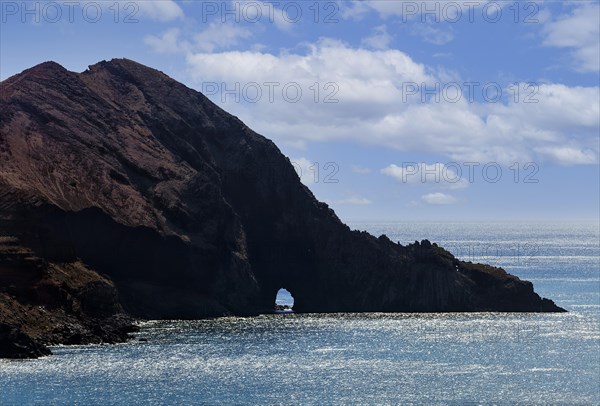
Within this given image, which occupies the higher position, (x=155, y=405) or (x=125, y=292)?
(x=125, y=292)

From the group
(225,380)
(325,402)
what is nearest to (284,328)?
(225,380)

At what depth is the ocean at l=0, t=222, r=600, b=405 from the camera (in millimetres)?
113125

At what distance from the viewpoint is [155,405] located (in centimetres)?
10762

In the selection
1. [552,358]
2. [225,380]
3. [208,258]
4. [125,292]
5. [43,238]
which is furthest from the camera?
[208,258]

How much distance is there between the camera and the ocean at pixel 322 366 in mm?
113125

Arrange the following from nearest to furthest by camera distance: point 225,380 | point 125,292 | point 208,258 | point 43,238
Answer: point 225,380
point 43,238
point 125,292
point 208,258

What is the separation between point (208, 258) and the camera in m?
198

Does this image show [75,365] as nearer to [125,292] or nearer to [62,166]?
[125,292]

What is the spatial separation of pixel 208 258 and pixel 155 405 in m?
90.7

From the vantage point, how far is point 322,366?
135000mm

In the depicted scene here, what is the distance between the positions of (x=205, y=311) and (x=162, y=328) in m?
21.4

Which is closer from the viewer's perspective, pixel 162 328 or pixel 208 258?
pixel 162 328

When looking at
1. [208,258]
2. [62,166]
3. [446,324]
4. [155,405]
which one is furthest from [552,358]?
[62,166]

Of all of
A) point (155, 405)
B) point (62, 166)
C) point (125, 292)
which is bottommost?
point (155, 405)
